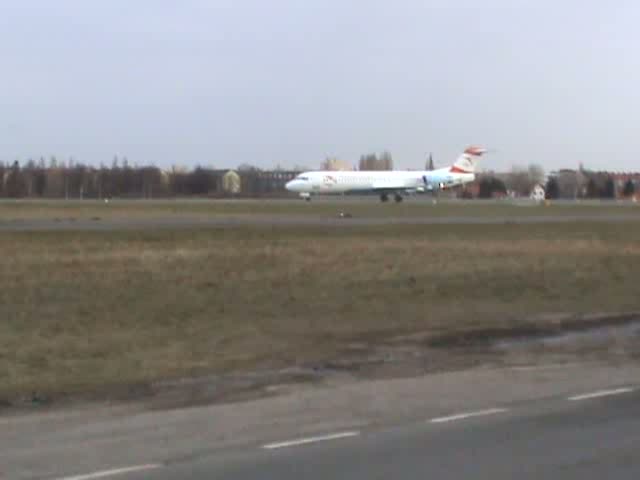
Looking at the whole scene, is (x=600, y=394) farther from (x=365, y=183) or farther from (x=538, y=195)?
(x=538, y=195)

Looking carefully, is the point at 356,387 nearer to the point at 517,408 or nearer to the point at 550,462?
the point at 517,408

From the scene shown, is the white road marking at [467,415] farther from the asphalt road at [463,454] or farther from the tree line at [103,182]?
the tree line at [103,182]

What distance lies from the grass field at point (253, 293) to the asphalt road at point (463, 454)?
4.40 metres

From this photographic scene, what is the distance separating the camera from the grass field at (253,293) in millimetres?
16125

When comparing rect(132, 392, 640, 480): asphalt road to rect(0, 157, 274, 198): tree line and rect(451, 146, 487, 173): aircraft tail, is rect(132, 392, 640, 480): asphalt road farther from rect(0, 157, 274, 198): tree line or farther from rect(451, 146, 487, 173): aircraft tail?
rect(0, 157, 274, 198): tree line

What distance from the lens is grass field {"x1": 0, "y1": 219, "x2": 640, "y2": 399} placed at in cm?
1612

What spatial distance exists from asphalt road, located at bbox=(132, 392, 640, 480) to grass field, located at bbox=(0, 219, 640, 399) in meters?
4.40

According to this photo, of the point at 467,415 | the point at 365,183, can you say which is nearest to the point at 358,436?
the point at 467,415

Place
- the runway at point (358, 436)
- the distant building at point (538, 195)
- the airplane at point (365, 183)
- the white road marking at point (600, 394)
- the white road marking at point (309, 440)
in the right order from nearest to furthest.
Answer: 1. the runway at point (358, 436)
2. the white road marking at point (309, 440)
3. the white road marking at point (600, 394)
4. the airplane at point (365, 183)
5. the distant building at point (538, 195)

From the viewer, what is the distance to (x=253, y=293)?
2517 centimetres

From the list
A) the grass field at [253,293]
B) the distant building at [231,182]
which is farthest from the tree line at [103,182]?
the grass field at [253,293]

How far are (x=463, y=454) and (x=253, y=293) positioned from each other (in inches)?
646

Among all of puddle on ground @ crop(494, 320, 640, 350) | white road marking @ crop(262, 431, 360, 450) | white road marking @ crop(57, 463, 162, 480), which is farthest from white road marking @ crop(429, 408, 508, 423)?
puddle on ground @ crop(494, 320, 640, 350)

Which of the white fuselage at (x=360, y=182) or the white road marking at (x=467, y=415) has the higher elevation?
the white fuselage at (x=360, y=182)
